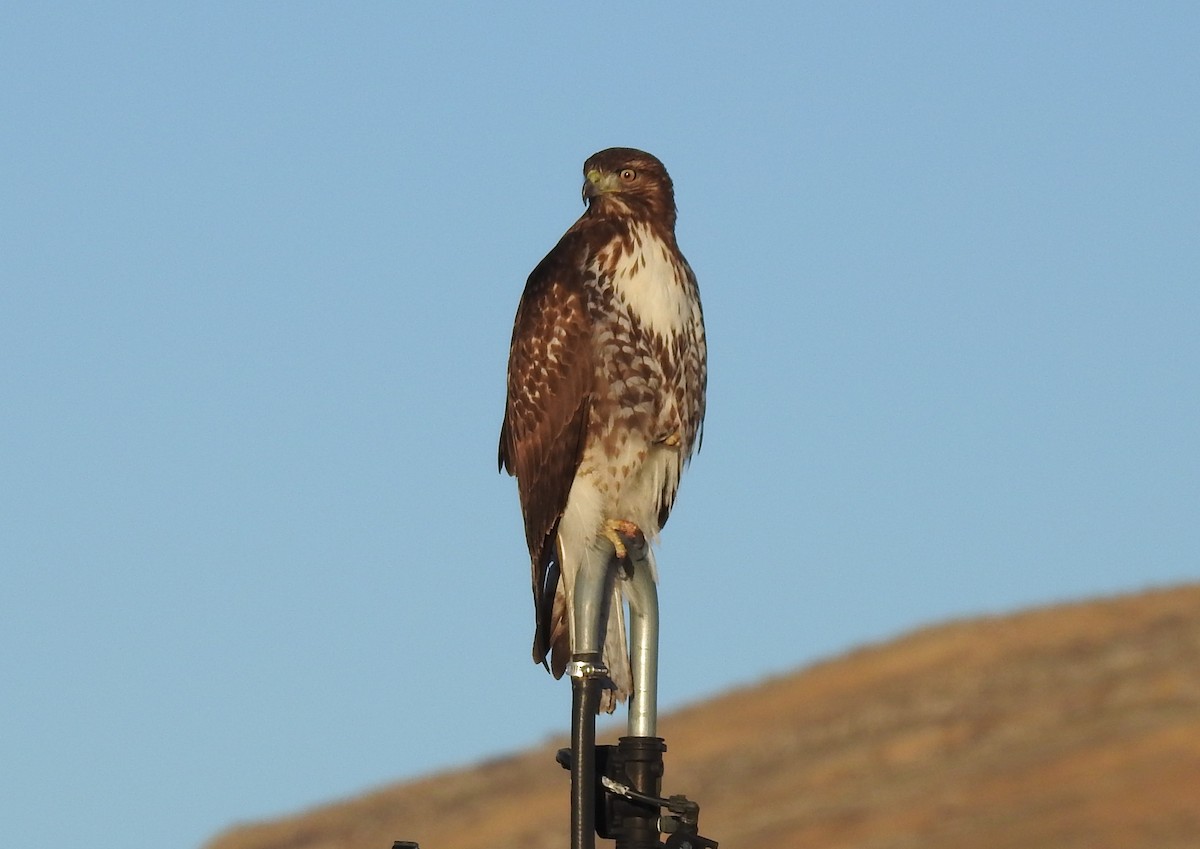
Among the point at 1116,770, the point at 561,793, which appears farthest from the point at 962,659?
the point at 1116,770

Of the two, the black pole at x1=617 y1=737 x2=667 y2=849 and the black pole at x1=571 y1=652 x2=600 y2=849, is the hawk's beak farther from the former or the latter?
the black pole at x1=617 y1=737 x2=667 y2=849

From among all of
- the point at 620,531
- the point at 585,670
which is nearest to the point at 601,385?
the point at 620,531

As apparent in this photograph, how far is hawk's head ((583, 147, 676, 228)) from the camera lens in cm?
1011

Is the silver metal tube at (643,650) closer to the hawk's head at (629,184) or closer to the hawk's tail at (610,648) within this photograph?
the hawk's tail at (610,648)

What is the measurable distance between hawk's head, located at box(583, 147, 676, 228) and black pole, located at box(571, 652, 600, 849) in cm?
337

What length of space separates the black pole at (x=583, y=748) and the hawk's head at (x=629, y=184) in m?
3.37

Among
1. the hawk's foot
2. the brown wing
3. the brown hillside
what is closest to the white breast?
the brown wing

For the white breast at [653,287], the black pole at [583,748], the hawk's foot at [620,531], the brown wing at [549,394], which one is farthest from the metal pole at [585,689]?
the white breast at [653,287]

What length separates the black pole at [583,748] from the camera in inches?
266

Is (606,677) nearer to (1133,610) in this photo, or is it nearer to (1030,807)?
(1030,807)

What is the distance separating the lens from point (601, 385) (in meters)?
9.68

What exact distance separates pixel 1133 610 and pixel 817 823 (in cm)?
1386

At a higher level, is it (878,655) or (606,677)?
(878,655)

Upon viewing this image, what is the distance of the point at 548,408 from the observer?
983cm
